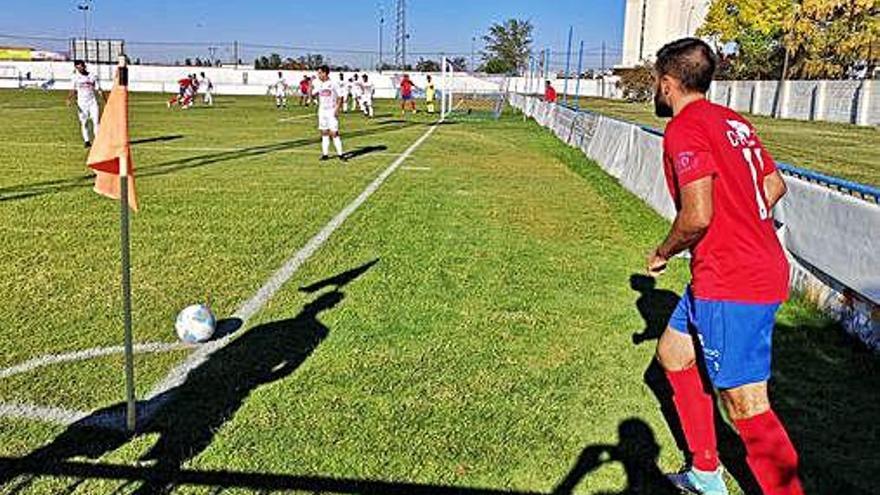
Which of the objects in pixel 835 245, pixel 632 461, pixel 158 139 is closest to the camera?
pixel 632 461

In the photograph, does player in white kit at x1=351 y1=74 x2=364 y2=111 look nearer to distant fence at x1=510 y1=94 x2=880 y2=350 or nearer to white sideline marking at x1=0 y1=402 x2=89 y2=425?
distant fence at x1=510 y1=94 x2=880 y2=350

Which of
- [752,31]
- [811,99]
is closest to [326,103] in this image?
[811,99]

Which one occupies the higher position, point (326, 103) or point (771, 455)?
point (326, 103)

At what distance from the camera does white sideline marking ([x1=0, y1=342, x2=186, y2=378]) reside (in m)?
4.52

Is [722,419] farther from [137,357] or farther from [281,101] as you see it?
[281,101]

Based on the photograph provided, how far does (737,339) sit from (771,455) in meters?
0.48

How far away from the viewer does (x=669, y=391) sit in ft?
15.4

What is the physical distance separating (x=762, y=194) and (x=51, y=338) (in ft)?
14.3

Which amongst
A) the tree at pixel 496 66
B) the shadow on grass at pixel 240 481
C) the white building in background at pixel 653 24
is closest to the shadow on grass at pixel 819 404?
the shadow on grass at pixel 240 481

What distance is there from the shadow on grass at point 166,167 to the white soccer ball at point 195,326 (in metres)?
6.79

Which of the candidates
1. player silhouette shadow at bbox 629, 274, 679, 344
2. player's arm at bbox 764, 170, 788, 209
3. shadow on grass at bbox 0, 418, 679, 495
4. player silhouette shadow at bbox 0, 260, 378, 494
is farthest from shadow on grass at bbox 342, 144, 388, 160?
player's arm at bbox 764, 170, 788, 209

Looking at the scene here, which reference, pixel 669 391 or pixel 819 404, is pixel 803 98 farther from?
pixel 669 391

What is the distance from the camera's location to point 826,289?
Result: 628cm

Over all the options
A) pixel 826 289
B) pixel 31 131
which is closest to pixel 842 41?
pixel 31 131
